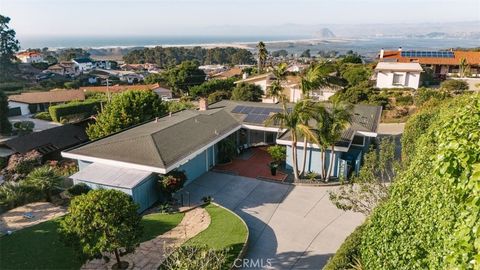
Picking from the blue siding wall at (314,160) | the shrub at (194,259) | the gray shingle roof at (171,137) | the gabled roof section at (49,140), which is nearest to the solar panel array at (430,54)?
the gray shingle roof at (171,137)

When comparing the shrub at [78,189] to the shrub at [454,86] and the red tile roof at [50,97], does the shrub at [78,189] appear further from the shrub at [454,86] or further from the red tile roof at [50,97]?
the red tile roof at [50,97]

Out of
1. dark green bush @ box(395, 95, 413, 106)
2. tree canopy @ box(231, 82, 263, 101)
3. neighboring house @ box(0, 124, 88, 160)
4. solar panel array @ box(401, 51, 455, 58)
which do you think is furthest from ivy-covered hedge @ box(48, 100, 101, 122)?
solar panel array @ box(401, 51, 455, 58)

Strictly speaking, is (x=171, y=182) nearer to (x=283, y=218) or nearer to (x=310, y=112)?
(x=283, y=218)

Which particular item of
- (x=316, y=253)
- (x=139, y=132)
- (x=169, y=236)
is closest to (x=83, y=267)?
(x=169, y=236)

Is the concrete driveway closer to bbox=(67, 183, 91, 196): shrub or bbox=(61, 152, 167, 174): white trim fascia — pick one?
bbox=(61, 152, 167, 174): white trim fascia

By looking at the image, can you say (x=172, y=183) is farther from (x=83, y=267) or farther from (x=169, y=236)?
(x=83, y=267)

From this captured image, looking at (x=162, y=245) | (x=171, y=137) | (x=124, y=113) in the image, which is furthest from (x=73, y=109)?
(x=162, y=245)
